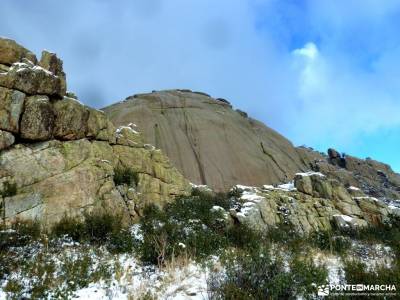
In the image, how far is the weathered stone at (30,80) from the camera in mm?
13922

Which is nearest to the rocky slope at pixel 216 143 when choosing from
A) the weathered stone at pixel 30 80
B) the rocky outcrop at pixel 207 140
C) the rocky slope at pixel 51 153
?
the rocky outcrop at pixel 207 140

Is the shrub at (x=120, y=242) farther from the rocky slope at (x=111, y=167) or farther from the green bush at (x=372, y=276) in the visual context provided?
the green bush at (x=372, y=276)

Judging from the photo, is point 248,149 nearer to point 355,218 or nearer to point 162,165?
point 355,218

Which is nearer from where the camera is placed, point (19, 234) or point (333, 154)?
point (19, 234)

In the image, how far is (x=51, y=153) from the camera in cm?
1400

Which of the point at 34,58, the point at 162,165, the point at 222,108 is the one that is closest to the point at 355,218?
the point at 162,165

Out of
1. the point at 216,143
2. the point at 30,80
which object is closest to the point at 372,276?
the point at 30,80

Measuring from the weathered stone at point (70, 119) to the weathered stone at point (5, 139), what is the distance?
6.03 feet

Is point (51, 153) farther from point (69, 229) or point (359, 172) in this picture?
point (359, 172)

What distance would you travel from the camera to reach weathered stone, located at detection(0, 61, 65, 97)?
1392cm

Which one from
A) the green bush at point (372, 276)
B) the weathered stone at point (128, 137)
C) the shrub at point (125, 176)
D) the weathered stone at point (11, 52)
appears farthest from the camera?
the weathered stone at point (128, 137)

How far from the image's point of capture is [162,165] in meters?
20.5

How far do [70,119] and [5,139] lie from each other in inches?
118

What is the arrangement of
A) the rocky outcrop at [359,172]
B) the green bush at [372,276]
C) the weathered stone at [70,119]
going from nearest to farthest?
the green bush at [372,276]
the weathered stone at [70,119]
the rocky outcrop at [359,172]
